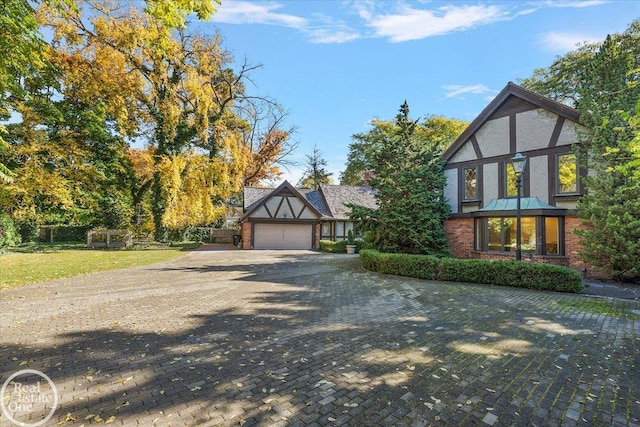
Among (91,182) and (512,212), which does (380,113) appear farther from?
→ (91,182)

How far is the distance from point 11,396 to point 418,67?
48.3 feet

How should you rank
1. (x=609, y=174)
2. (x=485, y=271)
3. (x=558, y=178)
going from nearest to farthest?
(x=485, y=271), (x=609, y=174), (x=558, y=178)

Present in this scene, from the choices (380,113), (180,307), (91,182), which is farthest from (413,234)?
(380,113)

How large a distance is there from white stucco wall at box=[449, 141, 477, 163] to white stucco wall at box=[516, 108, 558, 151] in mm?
1899

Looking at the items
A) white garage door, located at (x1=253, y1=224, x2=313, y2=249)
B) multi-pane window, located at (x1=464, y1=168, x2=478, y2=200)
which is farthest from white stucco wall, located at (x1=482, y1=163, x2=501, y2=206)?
white garage door, located at (x1=253, y1=224, x2=313, y2=249)

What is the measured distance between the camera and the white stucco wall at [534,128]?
12.8 metres

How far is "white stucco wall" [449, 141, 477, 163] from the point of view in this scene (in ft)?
49.5

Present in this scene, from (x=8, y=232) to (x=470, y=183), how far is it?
28.4 m

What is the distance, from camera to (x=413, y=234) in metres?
13.2

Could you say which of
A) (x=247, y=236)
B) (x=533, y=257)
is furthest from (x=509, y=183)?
(x=247, y=236)

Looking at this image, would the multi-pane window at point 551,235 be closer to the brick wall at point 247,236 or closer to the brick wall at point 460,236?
the brick wall at point 460,236

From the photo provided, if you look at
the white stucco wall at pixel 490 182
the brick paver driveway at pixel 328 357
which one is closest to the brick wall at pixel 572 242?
the white stucco wall at pixel 490 182

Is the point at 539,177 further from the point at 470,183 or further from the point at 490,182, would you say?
the point at 470,183

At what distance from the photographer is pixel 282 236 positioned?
87.0ft
